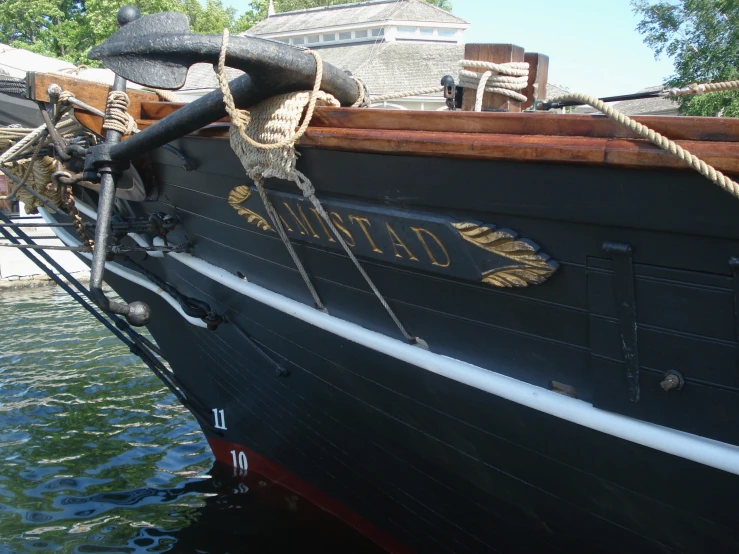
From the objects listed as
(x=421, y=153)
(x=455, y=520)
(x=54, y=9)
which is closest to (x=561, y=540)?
(x=455, y=520)

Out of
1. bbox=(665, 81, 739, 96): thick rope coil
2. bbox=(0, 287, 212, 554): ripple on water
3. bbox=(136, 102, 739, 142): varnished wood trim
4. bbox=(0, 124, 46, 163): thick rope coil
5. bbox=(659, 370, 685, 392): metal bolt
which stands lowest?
bbox=(0, 287, 212, 554): ripple on water

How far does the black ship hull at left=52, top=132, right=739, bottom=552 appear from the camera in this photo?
168 centimetres

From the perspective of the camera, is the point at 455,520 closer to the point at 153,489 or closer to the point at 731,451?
the point at 731,451

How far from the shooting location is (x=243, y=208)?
9.16 feet

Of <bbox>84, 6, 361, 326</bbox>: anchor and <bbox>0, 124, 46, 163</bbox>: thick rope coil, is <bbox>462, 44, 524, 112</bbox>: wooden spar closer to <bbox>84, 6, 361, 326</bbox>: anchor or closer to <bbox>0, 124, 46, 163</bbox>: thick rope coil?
<bbox>84, 6, 361, 326</bbox>: anchor

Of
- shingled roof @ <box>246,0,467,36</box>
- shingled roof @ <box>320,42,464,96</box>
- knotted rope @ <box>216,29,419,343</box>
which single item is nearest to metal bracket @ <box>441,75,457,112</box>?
knotted rope @ <box>216,29,419,343</box>

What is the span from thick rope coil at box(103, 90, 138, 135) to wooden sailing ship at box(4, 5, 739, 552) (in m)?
0.18

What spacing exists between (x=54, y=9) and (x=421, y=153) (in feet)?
92.5

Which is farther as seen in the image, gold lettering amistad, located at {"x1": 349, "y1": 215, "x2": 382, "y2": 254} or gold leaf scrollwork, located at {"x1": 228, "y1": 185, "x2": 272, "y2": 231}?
gold leaf scrollwork, located at {"x1": 228, "y1": 185, "x2": 272, "y2": 231}

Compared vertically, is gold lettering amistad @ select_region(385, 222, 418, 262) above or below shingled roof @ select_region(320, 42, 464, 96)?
below

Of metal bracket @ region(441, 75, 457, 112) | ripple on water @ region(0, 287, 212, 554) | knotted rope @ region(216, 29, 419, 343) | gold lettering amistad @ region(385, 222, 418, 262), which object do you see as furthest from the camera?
ripple on water @ region(0, 287, 212, 554)

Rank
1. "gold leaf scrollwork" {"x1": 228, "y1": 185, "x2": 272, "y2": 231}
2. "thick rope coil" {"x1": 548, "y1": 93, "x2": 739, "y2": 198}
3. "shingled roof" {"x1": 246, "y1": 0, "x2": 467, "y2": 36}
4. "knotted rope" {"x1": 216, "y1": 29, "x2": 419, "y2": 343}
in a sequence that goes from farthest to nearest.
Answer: "shingled roof" {"x1": 246, "y1": 0, "x2": 467, "y2": 36}, "gold leaf scrollwork" {"x1": 228, "y1": 185, "x2": 272, "y2": 231}, "knotted rope" {"x1": 216, "y1": 29, "x2": 419, "y2": 343}, "thick rope coil" {"x1": 548, "y1": 93, "x2": 739, "y2": 198}

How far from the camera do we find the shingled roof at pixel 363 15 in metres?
20.5

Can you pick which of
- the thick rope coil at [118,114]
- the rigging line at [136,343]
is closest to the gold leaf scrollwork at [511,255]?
the thick rope coil at [118,114]
